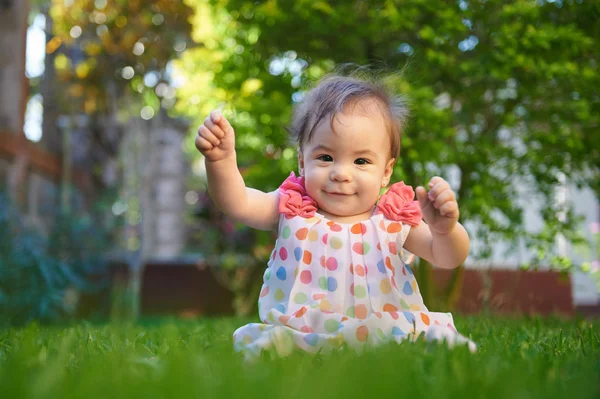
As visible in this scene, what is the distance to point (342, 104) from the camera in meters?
2.10

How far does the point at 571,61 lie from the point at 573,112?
380 mm

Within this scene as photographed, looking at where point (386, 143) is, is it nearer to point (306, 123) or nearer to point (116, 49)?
point (306, 123)

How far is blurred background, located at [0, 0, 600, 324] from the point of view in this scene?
4.72 m

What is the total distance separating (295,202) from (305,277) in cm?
25

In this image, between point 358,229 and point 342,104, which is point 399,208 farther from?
point 342,104

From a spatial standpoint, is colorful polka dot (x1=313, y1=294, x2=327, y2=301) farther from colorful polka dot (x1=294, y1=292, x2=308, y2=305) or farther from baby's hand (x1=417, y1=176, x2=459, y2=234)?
baby's hand (x1=417, y1=176, x2=459, y2=234)

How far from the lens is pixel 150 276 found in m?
7.83

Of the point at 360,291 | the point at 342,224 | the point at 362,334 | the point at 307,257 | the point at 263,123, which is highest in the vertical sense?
the point at 263,123

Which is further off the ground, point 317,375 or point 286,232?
point 286,232

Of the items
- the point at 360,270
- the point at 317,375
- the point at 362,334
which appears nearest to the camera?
the point at 317,375

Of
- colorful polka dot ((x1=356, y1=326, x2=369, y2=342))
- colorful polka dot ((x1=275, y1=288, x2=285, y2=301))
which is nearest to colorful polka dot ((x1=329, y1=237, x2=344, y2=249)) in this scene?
colorful polka dot ((x1=275, y1=288, x2=285, y2=301))

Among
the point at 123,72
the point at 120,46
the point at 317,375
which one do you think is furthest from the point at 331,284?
the point at 123,72

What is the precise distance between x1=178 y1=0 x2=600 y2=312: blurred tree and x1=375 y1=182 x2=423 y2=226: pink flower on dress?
2.35 m

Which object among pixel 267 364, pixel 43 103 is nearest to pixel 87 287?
pixel 43 103
